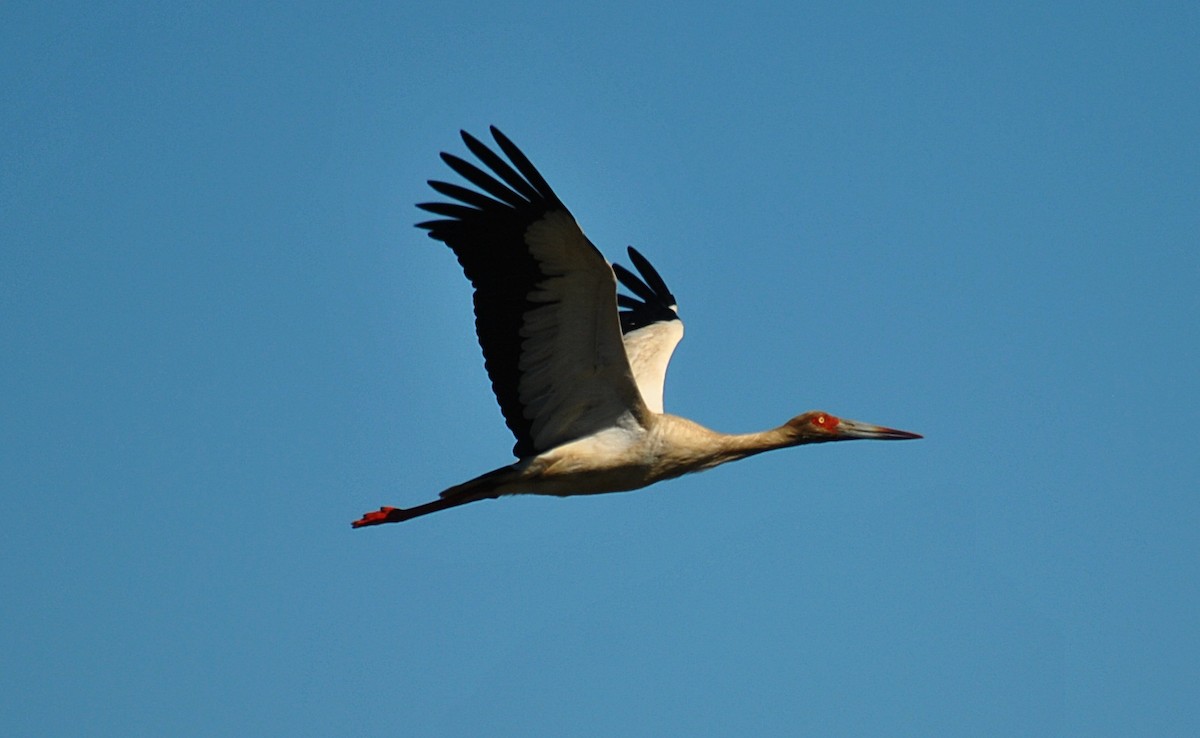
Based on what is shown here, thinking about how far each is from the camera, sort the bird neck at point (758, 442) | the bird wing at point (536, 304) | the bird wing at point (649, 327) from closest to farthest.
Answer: the bird wing at point (536, 304), the bird neck at point (758, 442), the bird wing at point (649, 327)

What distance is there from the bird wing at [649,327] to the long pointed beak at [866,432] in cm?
176

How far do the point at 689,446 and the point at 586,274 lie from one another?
1.97m

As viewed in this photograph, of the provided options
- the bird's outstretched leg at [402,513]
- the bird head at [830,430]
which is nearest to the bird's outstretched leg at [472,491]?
the bird's outstretched leg at [402,513]

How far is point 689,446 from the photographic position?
49.1 feet

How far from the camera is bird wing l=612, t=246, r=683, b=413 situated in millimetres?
17125

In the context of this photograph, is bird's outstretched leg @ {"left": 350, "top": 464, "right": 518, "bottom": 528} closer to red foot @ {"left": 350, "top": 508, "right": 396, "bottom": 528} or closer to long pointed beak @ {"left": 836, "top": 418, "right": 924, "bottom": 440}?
red foot @ {"left": 350, "top": 508, "right": 396, "bottom": 528}

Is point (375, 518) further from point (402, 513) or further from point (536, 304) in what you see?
point (536, 304)

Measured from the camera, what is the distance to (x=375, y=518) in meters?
15.9

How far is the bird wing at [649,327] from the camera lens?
1712 cm

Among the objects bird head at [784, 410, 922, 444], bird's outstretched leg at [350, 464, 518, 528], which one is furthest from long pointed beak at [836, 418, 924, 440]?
bird's outstretched leg at [350, 464, 518, 528]

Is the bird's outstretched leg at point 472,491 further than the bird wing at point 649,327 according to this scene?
No

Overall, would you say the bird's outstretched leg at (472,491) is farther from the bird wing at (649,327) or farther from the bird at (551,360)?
the bird wing at (649,327)

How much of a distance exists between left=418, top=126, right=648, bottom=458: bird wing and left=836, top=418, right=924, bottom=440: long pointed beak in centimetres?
238

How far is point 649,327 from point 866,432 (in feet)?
9.41
